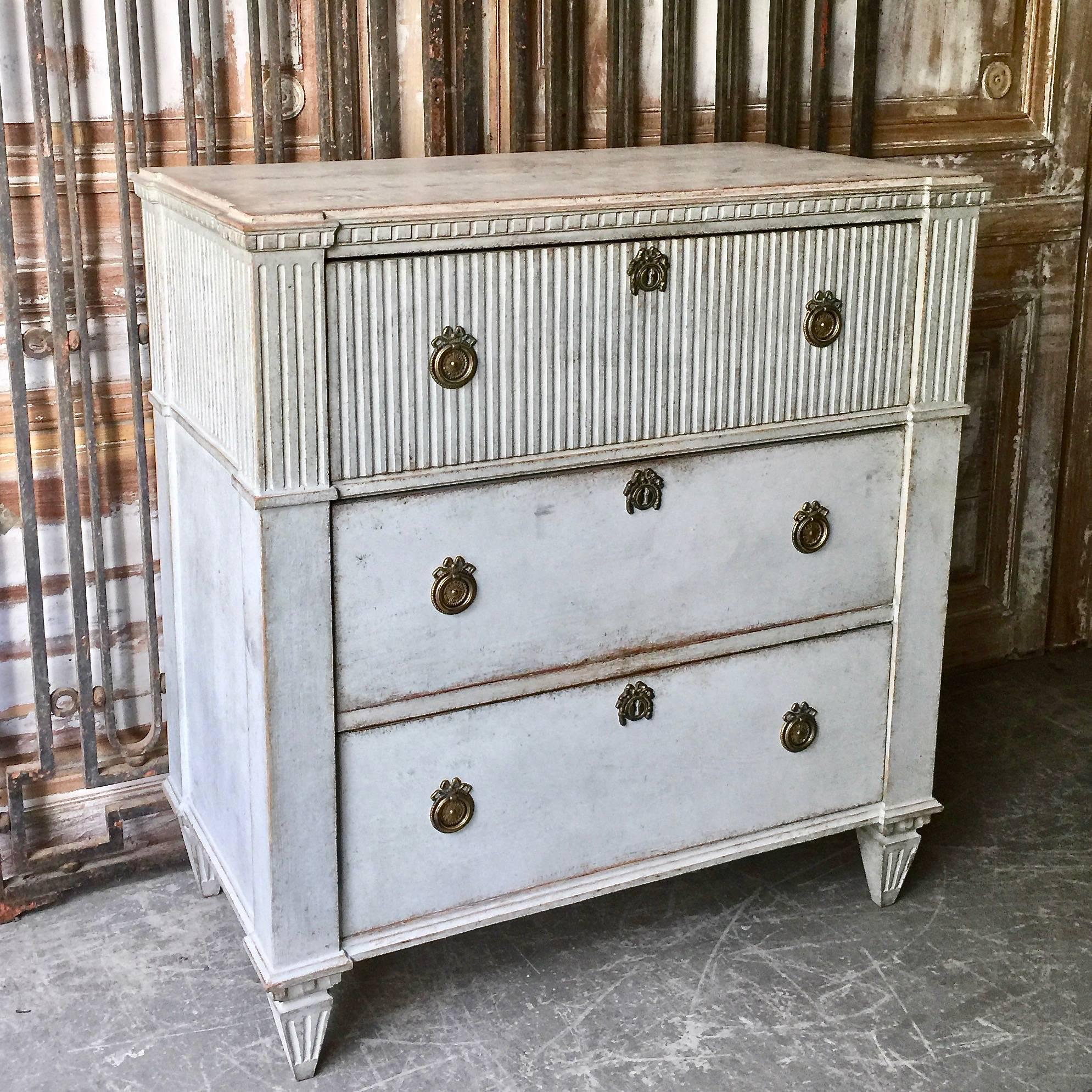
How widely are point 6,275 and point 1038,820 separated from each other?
216 centimetres

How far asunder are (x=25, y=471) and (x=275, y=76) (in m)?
0.79

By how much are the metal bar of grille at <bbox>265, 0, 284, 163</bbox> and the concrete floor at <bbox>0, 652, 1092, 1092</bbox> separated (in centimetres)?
131

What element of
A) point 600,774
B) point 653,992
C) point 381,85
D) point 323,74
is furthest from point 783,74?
point 653,992

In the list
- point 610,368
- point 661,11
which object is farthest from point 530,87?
point 610,368

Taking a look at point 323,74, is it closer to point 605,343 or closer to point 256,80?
point 256,80

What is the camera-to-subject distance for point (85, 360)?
2477mm

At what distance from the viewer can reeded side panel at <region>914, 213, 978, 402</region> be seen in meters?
2.28

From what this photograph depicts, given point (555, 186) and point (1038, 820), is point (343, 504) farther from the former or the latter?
point (1038, 820)

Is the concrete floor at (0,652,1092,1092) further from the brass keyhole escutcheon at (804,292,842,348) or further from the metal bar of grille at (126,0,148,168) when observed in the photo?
the metal bar of grille at (126,0,148,168)

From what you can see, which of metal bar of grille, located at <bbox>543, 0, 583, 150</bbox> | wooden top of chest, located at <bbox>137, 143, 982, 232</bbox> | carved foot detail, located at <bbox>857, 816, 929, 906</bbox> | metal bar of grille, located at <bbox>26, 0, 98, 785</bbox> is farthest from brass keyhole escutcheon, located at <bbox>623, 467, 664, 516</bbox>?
metal bar of grille, located at <bbox>26, 0, 98, 785</bbox>

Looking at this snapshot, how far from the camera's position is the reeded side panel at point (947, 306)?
228 centimetres

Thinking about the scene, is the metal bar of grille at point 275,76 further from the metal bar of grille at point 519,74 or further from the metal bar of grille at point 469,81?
the metal bar of grille at point 519,74

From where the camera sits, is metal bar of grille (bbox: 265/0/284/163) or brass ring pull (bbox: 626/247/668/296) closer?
brass ring pull (bbox: 626/247/668/296)

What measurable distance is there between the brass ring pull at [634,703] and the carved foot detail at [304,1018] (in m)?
0.56
